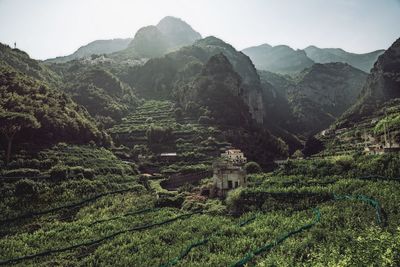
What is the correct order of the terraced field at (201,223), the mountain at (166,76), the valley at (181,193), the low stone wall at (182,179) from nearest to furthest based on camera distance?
the terraced field at (201,223)
the valley at (181,193)
the low stone wall at (182,179)
the mountain at (166,76)

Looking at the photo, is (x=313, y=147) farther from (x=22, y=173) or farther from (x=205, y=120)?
(x=22, y=173)

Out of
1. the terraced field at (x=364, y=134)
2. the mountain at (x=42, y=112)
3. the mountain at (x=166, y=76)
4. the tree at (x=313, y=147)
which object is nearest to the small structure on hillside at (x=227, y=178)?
the terraced field at (x=364, y=134)

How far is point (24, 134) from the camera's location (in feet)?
221

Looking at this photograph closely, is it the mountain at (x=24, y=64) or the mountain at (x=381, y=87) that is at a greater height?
the mountain at (x=24, y=64)

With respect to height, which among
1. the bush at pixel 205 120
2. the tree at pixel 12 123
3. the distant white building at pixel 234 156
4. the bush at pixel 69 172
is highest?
the tree at pixel 12 123

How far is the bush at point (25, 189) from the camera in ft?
169

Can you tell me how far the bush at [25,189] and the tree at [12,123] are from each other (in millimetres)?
8122

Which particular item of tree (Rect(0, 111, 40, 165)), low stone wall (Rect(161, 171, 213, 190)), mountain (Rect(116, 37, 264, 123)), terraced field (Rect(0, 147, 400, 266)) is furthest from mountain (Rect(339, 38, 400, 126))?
tree (Rect(0, 111, 40, 165))

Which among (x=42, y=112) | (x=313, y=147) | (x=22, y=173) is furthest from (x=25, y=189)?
(x=313, y=147)

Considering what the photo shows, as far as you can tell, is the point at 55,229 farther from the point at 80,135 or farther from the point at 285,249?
the point at 80,135

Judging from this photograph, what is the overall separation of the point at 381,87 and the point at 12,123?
5539 inches

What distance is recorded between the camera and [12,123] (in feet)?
213

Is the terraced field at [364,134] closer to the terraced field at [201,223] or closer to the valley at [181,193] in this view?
the valley at [181,193]

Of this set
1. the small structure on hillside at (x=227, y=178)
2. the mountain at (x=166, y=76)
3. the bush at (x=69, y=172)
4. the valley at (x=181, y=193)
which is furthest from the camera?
the mountain at (x=166, y=76)
